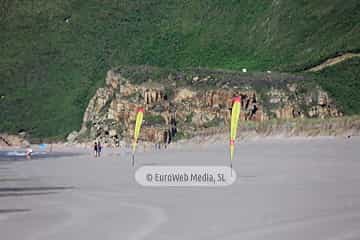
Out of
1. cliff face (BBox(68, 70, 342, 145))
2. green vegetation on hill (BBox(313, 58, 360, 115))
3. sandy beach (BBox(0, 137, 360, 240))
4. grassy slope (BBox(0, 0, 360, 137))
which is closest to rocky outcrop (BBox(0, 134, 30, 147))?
grassy slope (BBox(0, 0, 360, 137))

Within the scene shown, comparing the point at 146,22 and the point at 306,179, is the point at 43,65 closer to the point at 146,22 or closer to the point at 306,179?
the point at 146,22

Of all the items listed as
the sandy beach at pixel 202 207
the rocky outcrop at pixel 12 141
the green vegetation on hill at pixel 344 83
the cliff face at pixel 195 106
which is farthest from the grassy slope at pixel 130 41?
the sandy beach at pixel 202 207

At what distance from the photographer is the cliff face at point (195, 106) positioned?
48.6 meters

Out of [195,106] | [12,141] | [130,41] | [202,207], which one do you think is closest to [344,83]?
[195,106]

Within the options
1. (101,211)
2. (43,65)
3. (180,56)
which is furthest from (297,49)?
(101,211)

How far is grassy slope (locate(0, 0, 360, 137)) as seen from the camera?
8000 cm

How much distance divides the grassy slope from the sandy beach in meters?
53.1

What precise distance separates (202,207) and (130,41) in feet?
318

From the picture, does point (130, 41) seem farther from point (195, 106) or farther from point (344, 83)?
point (195, 106)

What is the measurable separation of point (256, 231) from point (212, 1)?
349 feet

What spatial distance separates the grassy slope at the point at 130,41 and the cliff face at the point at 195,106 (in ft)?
56.4

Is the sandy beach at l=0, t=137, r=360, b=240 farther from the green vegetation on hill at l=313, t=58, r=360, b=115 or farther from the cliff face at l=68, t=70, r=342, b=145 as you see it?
the green vegetation on hill at l=313, t=58, r=360, b=115

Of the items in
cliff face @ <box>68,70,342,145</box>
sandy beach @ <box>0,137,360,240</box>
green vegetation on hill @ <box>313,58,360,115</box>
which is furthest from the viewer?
green vegetation on hill @ <box>313,58,360,115</box>

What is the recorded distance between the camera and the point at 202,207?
35.8ft
